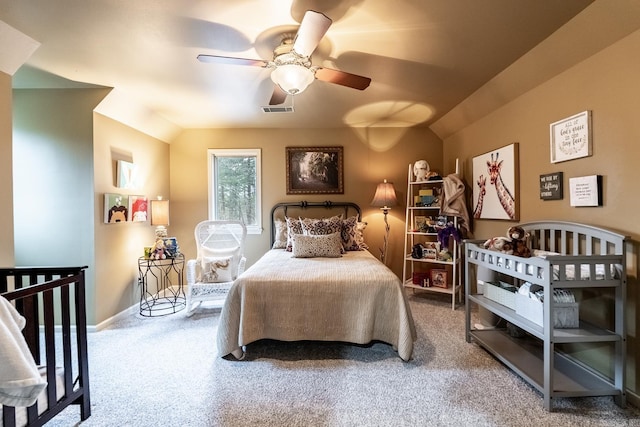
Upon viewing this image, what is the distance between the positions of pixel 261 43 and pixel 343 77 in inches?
25.8

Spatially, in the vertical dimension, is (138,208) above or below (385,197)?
below

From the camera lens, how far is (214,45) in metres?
2.13

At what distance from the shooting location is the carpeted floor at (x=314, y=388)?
65.4 inches

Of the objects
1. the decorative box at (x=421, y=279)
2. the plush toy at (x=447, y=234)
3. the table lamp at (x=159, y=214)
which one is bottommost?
the decorative box at (x=421, y=279)

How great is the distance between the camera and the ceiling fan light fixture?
1904 millimetres

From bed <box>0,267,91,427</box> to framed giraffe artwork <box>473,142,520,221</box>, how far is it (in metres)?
A: 3.52

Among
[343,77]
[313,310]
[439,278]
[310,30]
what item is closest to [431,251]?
[439,278]

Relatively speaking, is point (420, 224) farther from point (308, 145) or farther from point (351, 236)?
point (308, 145)

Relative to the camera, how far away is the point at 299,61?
1899 mm

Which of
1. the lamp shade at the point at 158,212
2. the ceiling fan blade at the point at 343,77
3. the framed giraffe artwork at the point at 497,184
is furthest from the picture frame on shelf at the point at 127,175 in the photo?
the framed giraffe artwork at the point at 497,184

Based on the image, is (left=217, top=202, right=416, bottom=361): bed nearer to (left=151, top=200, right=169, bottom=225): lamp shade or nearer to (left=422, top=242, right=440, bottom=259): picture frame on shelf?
(left=422, top=242, right=440, bottom=259): picture frame on shelf

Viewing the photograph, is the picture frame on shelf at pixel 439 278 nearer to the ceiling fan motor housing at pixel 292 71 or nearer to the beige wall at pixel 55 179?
the ceiling fan motor housing at pixel 292 71

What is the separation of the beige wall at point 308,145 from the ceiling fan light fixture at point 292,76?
2347mm

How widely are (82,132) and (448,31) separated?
11.3 feet
